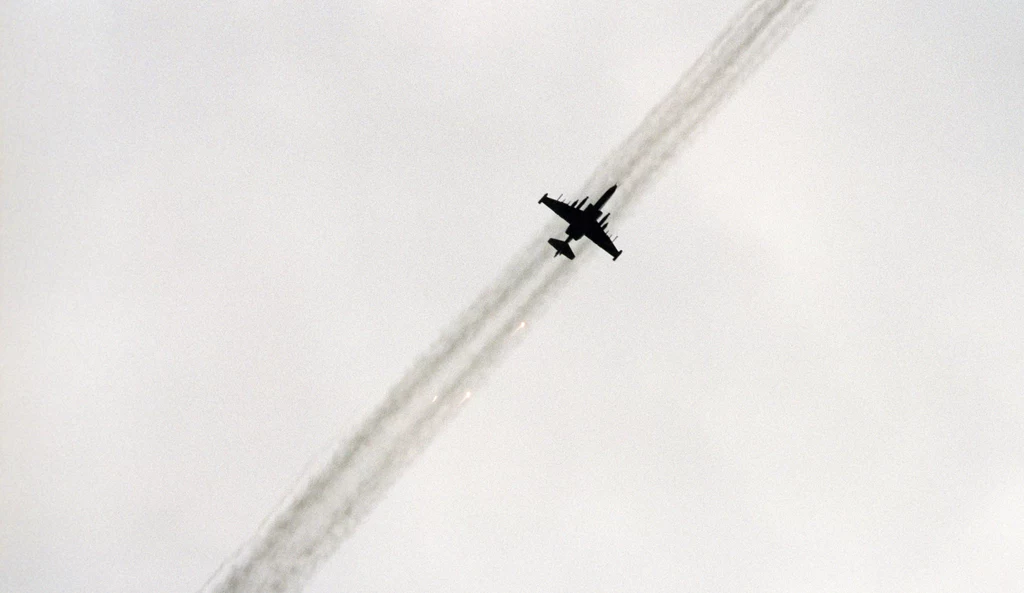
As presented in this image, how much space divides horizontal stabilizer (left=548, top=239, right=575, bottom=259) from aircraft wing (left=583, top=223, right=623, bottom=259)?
3149mm

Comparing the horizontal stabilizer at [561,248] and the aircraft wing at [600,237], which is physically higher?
the aircraft wing at [600,237]

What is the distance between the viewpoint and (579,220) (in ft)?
246

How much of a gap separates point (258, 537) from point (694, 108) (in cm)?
6196

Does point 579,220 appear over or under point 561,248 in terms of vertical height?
over

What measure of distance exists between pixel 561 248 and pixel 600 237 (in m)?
6.01

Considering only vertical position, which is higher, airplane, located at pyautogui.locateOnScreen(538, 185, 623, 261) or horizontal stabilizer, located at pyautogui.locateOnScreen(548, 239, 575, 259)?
airplane, located at pyautogui.locateOnScreen(538, 185, 623, 261)

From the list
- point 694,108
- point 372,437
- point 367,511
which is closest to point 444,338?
point 372,437

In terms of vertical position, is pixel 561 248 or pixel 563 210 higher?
pixel 563 210

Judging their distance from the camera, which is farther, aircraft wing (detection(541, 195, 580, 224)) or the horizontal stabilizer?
aircraft wing (detection(541, 195, 580, 224))

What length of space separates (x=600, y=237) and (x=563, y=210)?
5.56 meters

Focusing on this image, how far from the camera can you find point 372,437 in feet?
219

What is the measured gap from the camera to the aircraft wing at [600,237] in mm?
75688

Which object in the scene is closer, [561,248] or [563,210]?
[561,248]

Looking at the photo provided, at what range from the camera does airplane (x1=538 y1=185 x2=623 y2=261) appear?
74125 millimetres
